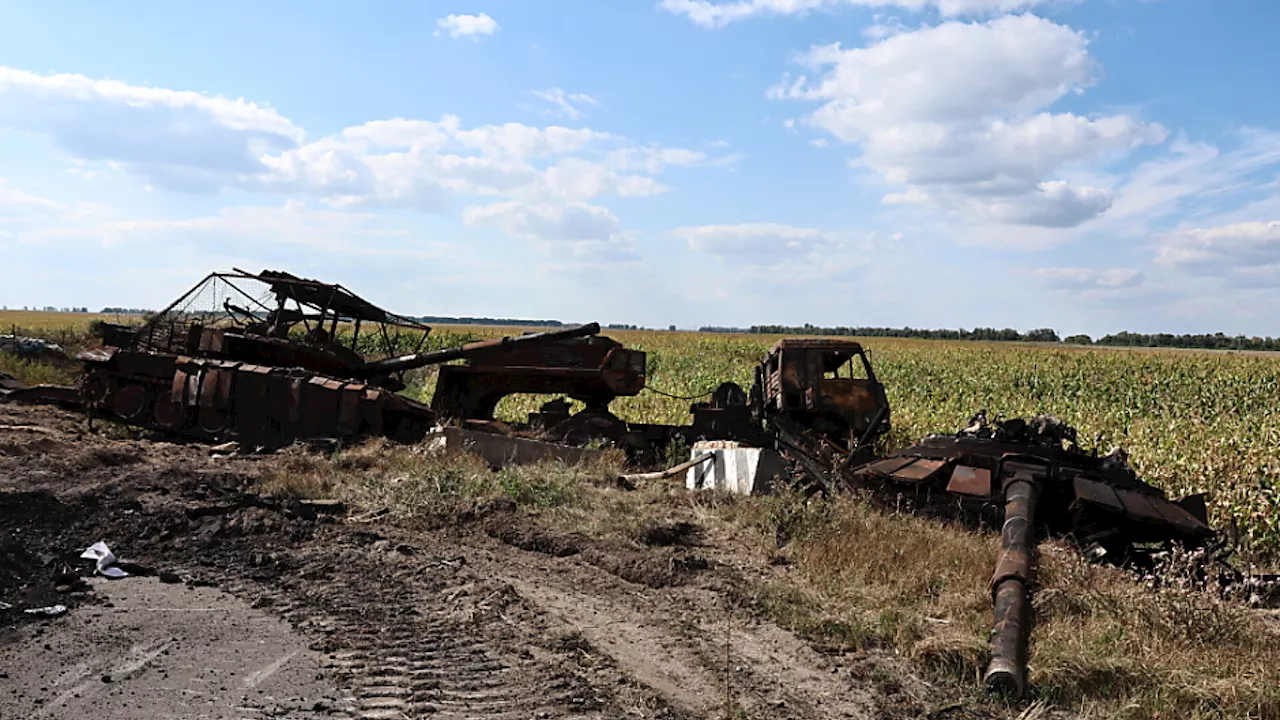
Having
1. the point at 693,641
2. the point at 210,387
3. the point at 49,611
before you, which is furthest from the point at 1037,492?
the point at 210,387

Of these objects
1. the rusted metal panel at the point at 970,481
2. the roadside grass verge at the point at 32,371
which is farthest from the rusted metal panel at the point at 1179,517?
the roadside grass verge at the point at 32,371

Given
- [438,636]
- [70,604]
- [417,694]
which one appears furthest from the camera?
[70,604]

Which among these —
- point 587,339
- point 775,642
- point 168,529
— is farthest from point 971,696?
point 587,339

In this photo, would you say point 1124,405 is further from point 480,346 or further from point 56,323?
point 56,323

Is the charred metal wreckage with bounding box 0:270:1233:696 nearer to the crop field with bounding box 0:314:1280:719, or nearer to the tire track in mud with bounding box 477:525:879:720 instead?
the crop field with bounding box 0:314:1280:719

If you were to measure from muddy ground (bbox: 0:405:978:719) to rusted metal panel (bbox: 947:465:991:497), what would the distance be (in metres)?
2.27

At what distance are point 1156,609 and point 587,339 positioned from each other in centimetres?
918

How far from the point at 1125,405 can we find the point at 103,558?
62.5 ft

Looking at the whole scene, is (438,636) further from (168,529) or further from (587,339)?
(587,339)

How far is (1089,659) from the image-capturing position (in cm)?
512

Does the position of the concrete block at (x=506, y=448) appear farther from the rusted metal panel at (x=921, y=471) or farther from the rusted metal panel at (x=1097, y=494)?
the rusted metal panel at (x=1097, y=494)

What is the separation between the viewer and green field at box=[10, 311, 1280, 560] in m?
10.7

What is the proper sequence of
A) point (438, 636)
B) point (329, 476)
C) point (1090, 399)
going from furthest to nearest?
point (1090, 399), point (329, 476), point (438, 636)

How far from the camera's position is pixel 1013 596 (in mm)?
5551
